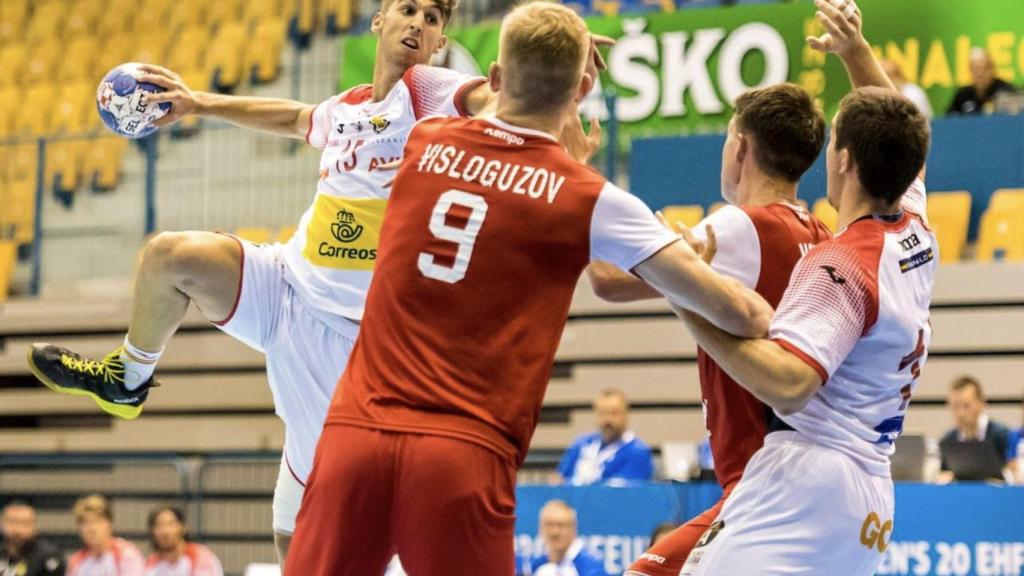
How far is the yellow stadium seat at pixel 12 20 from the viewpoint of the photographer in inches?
872

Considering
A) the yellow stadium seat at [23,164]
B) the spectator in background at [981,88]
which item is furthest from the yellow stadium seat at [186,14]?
the spectator in background at [981,88]

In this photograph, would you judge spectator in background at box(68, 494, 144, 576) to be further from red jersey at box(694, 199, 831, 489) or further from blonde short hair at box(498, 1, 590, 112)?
blonde short hair at box(498, 1, 590, 112)

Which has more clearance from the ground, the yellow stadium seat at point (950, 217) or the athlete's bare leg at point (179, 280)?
the athlete's bare leg at point (179, 280)

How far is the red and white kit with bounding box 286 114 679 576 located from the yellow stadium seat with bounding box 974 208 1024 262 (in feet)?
32.5

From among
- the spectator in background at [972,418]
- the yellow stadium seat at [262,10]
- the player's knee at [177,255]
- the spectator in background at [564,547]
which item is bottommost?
the spectator in background at [564,547]

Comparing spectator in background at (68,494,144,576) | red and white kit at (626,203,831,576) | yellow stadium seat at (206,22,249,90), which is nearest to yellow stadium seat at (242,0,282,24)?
yellow stadium seat at (206,22,249,90)

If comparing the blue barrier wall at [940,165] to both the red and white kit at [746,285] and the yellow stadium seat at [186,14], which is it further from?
the yellow stadium seat at [186,14]

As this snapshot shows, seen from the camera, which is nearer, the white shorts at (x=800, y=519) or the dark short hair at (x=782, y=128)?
the white shorts at (x=800, y=519)

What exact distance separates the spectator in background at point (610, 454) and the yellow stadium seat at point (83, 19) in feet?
40.1

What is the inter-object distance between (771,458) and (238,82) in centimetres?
1624

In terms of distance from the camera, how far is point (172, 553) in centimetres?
1301

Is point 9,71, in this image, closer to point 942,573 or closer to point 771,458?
point 942,573

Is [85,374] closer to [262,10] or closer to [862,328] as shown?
[862,328]

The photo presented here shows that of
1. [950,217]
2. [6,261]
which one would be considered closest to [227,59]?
[6,261]
